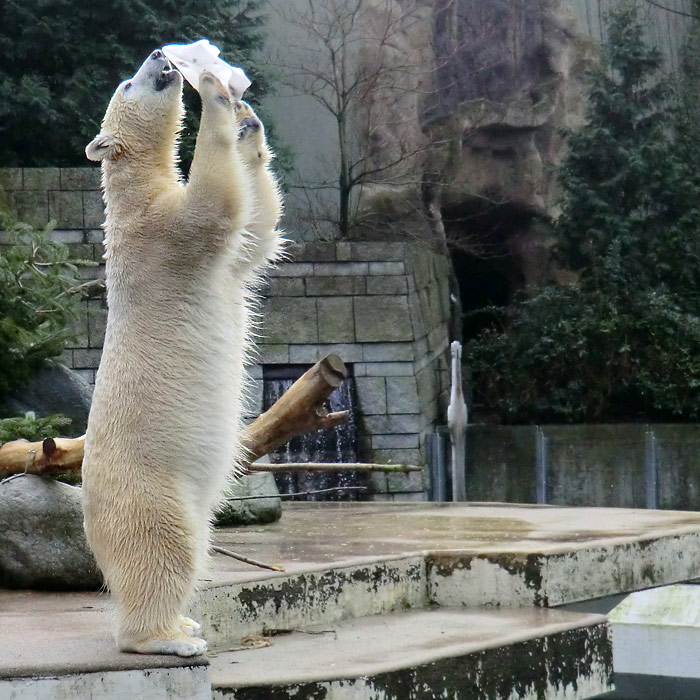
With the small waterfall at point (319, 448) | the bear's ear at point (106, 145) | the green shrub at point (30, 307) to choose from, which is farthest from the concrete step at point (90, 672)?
the small waterfall at point (319, 448)

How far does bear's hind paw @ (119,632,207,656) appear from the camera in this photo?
294cm

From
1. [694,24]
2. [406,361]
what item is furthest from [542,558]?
[694,24]

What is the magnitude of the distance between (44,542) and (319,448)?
6.30m

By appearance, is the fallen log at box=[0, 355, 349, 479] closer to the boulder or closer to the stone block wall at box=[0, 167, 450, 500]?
the boulder

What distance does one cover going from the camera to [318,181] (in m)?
13.8

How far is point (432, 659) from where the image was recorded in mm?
3475

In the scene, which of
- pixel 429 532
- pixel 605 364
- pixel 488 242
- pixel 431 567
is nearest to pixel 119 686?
pixel 431 567

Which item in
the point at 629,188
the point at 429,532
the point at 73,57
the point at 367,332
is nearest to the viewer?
the point at 429,532

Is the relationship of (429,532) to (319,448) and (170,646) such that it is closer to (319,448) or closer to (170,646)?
(170,646)

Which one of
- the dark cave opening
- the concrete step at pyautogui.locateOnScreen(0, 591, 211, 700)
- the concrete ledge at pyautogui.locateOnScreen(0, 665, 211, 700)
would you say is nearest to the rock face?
the dark cave opening

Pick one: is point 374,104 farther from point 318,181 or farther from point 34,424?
point 34,424

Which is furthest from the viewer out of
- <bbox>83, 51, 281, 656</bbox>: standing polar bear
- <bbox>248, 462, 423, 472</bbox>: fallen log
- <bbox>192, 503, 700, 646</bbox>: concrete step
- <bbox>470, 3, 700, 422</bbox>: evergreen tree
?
<bbox>470, 3, 700, 422</bbox>: evergreen tree

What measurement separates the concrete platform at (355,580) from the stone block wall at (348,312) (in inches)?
185

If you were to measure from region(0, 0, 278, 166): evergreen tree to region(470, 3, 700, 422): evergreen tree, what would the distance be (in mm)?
4236
